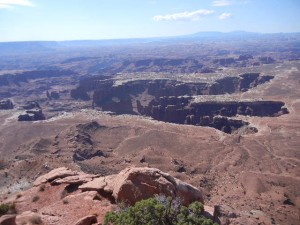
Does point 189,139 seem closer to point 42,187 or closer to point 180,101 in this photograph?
point 180,101

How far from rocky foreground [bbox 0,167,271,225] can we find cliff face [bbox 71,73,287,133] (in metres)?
63.2

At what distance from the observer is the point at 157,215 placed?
1633cm

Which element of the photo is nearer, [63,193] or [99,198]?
[99,198]

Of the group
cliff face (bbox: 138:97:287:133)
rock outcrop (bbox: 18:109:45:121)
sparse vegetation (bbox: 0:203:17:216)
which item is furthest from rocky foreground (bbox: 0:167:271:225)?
rock outcrop (bbox: 18:109:45:121)

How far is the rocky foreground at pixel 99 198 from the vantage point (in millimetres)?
21078

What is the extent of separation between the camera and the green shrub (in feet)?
52.7

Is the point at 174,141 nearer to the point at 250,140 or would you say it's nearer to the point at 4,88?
the point at 250,140

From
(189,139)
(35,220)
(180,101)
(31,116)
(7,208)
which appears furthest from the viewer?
(180,101)

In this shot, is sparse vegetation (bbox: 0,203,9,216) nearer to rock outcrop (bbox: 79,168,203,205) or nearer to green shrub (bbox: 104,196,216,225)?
rock outcrop (bbox: 79,168,203,205)

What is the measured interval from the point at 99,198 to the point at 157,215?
8.00 m

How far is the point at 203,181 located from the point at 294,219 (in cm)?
1560

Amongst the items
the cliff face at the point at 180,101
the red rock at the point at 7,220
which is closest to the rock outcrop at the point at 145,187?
the red rock at the point at 7,220

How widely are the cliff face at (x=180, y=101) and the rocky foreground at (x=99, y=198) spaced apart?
63218 millimetres

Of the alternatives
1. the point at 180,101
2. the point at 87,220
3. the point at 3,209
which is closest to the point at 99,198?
the point at 87,220
